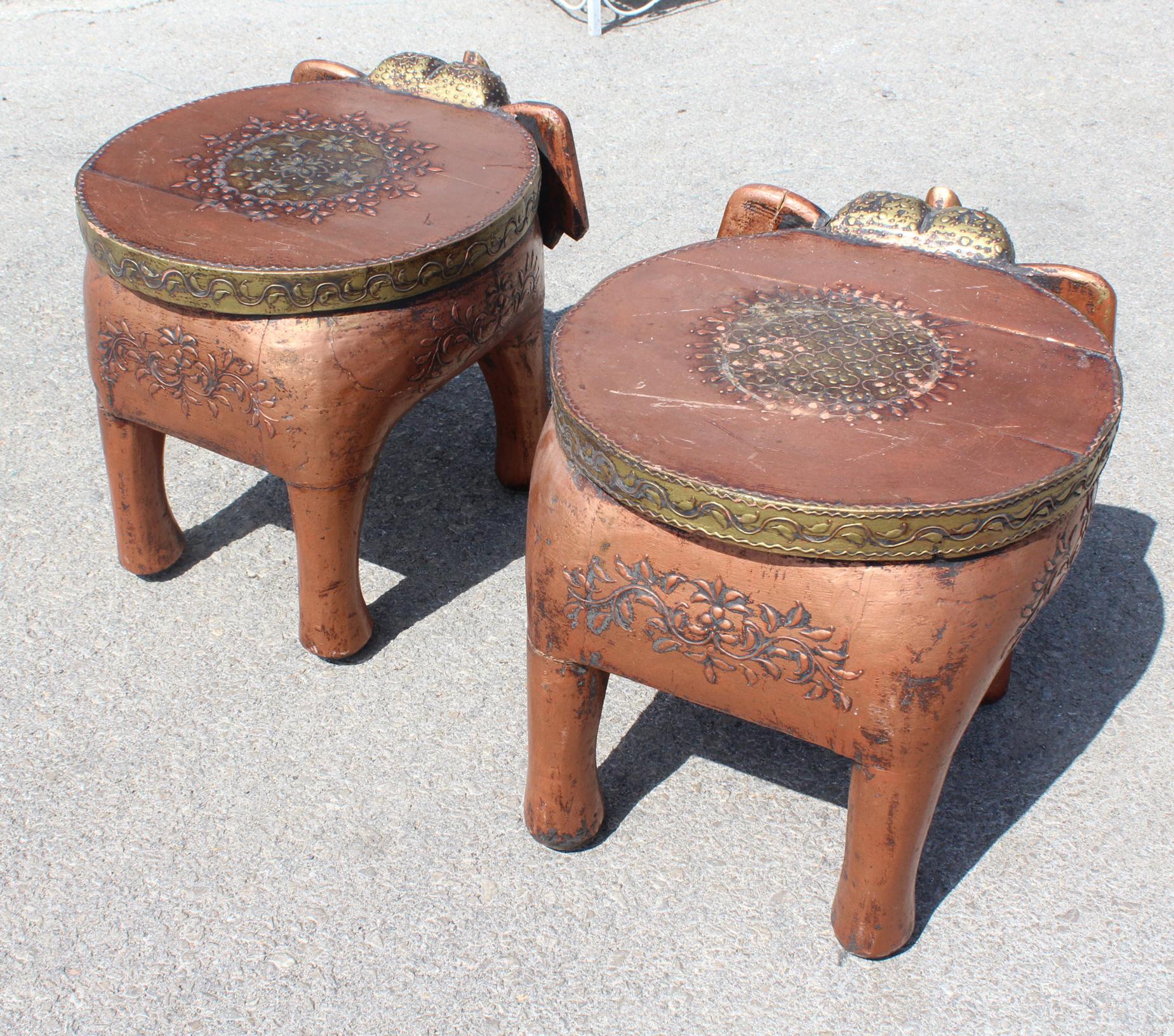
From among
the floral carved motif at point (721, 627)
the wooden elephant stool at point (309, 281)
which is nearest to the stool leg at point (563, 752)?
the floral carved motif at point (721, 627)

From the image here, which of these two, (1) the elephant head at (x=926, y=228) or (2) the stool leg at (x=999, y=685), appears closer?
(1) the elephant head at (x=926, y=228)

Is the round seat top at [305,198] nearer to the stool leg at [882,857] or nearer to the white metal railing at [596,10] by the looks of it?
the stool leg at [882,857]

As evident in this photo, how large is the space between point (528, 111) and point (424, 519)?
705 millimetres

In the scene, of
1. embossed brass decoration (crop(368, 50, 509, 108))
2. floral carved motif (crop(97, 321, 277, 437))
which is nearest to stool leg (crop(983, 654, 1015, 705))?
floral carved motif (crop(97, 321, 277, 437))

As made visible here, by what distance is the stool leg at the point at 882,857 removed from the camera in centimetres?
141

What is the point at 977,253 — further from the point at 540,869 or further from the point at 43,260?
the point at 43,260

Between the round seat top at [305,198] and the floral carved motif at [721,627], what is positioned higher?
the round seat top at [305,198]

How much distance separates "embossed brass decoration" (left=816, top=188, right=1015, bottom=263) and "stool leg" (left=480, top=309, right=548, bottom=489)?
566 millimetres

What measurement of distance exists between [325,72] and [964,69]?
8.06 ft

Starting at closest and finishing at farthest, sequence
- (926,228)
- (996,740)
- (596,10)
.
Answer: (926,228), (996,740), (596,10)

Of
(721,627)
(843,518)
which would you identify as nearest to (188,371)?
(721,627)

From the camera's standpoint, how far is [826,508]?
1.23m

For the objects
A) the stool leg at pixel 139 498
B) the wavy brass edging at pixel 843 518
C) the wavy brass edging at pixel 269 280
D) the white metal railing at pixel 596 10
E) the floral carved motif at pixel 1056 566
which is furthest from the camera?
the white metal railing at pixel 596 10

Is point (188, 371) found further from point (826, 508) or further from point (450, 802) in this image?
point (826, 508)
